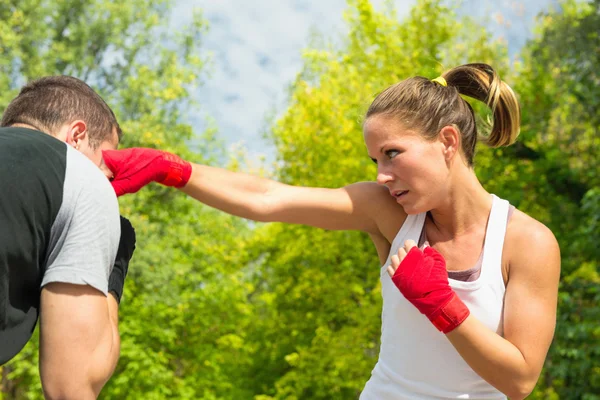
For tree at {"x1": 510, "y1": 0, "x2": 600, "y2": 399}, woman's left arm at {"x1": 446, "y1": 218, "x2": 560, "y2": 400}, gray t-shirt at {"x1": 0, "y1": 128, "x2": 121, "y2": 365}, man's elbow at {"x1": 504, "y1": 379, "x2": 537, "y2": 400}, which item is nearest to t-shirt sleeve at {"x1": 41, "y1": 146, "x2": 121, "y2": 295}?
gray t-shirt at {"x1": 0, "y1": 128, "x2": 121, "y2": 365}

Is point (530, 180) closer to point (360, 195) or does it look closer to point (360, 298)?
point (360, 298)

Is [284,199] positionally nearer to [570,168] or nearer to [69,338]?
[69,338]

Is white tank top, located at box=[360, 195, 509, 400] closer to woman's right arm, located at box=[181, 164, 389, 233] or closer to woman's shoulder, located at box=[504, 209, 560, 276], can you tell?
woman's shoulder, located at box=[504, 209, 560, 276]

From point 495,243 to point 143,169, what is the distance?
129 cm

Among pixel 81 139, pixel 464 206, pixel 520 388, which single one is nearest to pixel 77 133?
pixel 81 139

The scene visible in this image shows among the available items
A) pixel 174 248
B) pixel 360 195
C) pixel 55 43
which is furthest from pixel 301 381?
pixel 360 195

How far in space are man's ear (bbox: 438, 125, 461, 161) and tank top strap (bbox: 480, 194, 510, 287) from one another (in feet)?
0.86

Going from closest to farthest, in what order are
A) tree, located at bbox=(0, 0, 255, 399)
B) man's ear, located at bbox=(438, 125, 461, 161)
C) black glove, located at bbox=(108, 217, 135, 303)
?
1. black glove, located at bbox=(108, 217, 135, 303)
2. man's ear, located at bbox=(438, 125, 461, 161)
3. tree, located at bbox=(0, 0, 255, 399)

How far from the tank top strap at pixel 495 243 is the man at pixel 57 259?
50.2 inches

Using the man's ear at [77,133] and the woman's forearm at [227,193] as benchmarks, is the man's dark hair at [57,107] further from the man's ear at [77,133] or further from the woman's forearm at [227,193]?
the woman's forearm at [227,193]

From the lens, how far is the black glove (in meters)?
1.94

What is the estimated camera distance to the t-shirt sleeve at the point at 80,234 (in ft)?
5.17

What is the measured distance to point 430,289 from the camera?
7.13 ft

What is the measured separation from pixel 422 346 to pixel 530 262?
0.47 m
